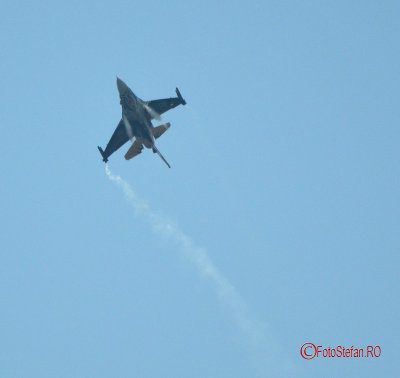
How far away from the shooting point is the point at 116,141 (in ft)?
274

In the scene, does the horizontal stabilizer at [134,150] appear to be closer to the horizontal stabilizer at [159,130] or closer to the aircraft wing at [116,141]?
the horizontal stabilizer at [159,130]

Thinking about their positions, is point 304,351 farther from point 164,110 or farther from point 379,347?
point 164,110

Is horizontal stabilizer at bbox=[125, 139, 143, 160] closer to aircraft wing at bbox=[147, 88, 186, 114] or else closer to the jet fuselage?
the jet fuselage

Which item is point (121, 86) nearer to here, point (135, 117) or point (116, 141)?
point (135, 117)

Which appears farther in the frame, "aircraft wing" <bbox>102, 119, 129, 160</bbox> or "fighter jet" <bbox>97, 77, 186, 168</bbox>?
"aircraft wing" <bbox>102, 119, 129, 160</bbox>

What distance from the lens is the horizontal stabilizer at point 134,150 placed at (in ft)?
255

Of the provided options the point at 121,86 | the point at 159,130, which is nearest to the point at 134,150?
the point at 159,130

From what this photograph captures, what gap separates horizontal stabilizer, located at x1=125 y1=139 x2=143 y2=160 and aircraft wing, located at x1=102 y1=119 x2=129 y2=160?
5046mm

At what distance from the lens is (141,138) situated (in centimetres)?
7712

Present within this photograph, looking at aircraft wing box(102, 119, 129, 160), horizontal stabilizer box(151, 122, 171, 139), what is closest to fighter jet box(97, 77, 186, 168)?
horizontal stabilizer box(151, 122, 171, 139)

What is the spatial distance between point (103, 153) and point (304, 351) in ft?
111

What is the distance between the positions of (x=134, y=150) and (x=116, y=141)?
630 cm

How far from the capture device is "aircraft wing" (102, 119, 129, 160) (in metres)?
82.8

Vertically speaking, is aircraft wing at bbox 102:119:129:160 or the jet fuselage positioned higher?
aircraft wing at bbox 102:119:129:160
